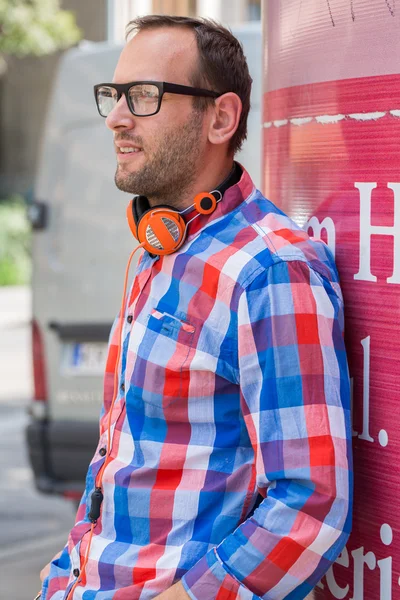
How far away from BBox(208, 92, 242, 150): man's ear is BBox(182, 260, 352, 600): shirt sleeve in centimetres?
37

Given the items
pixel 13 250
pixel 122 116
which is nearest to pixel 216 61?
pixel 122 116

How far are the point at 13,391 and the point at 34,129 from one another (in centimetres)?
1875

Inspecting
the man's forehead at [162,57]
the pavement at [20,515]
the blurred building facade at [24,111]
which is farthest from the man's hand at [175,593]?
the blurred building facade at [24,111]

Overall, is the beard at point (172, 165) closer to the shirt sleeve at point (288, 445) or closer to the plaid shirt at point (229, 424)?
the plaid shirt at point (229, 424)

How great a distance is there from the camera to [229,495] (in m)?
1.78

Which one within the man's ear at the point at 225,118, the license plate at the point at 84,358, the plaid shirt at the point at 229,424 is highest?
the man's ear at the point at 225,118

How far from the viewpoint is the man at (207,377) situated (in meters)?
1.66

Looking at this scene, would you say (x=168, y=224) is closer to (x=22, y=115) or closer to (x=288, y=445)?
(x=288, y=445)

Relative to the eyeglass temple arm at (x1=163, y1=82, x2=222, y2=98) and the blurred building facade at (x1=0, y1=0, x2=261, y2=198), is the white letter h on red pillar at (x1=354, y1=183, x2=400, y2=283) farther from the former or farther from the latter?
the blurred building facade at (x1=0, y1=0, x2=261, y2=198)

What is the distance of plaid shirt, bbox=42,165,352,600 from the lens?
5.43ft

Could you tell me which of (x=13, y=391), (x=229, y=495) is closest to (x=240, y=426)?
(x=229, y=495)

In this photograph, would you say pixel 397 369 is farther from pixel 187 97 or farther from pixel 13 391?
pixel 13 391

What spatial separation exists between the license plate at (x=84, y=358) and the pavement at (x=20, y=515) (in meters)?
1.02

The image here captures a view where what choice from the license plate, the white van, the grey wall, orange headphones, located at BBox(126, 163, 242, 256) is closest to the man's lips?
orange headphones, located at BBox(126, 163, 242, 256)
